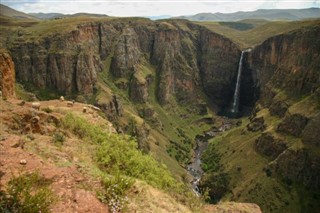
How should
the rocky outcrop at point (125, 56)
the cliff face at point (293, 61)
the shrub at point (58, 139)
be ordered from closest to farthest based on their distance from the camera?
1. the shrub at point (58, 139)
2. the cliff face at point (293, 61)
3. the rocky outcrop at point (125, 56)

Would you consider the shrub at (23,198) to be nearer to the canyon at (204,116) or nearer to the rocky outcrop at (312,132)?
the canyon at (204,116)

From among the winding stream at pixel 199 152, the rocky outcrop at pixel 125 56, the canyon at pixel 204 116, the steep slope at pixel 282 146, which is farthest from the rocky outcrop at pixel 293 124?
the rocky outcrop at pixel 125 56

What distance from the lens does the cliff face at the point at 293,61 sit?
426 feet

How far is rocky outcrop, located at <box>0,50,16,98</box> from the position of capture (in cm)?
4706

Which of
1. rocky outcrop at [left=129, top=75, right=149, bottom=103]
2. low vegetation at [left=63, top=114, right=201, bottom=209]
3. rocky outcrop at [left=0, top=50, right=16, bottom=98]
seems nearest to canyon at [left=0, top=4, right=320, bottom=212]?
rocky outcrop at [left=0, top=50, right=16, bottom=98]

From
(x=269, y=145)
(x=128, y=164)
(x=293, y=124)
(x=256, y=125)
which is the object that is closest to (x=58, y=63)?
(x=256, y=125)

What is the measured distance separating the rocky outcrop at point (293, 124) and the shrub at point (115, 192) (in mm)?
100592

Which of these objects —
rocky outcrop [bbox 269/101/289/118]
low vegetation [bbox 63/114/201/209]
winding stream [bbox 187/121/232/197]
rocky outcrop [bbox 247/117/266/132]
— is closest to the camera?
low vegetation [bbox 63/114/201/209]

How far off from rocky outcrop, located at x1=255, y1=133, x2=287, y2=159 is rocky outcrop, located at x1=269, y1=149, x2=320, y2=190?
249 inches

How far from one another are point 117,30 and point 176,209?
171 meters

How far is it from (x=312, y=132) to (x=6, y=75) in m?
87.4

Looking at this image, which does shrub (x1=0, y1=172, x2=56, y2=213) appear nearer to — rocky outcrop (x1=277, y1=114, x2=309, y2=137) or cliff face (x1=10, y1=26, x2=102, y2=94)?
rocky outcrop (x1=277, y1=114, x2=309, y2=137)

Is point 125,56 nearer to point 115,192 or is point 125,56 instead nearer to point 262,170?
point 262,170

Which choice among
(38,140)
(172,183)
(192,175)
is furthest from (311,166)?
(38,140)
